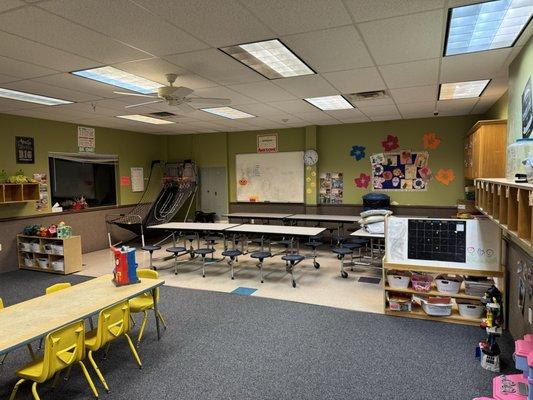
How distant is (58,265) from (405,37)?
256 inches

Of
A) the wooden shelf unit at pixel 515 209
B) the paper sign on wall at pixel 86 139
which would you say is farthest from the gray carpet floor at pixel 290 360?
the paper sign on wall at pixel 86 139

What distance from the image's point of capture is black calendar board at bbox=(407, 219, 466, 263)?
4.07 meters

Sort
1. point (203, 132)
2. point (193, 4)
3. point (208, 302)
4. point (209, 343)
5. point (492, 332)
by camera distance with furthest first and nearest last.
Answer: point (203, 132)
point (208, 302)
point (209, 343)
point (492, 332)
point (193, 4)

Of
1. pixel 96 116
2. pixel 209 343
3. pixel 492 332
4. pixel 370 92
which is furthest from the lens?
pixel 96 116

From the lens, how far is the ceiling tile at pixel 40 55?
126 inches

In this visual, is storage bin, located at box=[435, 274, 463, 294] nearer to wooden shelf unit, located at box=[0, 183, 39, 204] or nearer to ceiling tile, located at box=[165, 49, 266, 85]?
ceiling tile, located at box=[165, 49, 266, 85]

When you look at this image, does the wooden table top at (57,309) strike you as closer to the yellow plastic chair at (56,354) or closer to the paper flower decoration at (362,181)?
the yellow plastic chair at (56,354)

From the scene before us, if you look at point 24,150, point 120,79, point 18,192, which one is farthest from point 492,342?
point 24,150

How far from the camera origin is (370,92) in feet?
→ 17.8

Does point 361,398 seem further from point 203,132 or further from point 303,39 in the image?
point 203,132

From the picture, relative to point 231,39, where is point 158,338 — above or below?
below

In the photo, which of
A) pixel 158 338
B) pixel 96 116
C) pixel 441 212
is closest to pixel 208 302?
pixel 158 338

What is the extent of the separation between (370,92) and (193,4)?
357 cm

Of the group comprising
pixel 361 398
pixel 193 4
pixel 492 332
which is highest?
pixel 193 4
